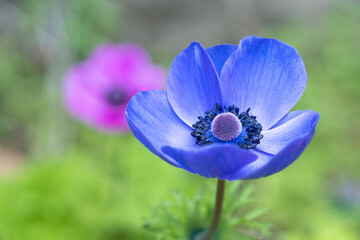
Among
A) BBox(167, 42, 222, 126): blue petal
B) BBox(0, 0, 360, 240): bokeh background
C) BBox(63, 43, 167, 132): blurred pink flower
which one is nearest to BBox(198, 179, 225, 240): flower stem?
BBox(167, 42, 222, 126): blue petal

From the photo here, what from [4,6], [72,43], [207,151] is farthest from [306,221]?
[4,6]

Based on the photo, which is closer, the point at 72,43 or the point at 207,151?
the point at 207,151

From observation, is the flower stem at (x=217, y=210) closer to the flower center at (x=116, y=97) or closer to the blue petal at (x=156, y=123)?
the blue petal at (x=156, y=123)

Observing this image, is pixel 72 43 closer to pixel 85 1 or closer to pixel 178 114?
pixel 85 1

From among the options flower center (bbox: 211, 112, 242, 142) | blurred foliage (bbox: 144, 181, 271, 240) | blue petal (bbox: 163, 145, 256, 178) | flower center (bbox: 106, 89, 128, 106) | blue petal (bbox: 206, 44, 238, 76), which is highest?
flower center (bbox: 106, 89, 128, 106)

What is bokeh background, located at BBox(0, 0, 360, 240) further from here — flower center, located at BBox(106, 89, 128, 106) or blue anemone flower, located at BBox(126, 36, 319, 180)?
blue anemone flower, located at BBox(126, 36, 319, 180)

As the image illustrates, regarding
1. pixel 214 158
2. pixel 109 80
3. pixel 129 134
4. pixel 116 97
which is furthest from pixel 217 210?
pixel 129 134
